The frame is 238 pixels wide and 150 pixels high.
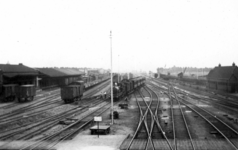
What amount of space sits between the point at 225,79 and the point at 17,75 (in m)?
40.7

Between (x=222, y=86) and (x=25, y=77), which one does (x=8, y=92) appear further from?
(x=222, y=86)

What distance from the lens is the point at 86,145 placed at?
539 inches

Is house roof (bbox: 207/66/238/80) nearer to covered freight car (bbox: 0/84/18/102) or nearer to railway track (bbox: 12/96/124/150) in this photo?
railway track (bbox: 12/96/124/150)

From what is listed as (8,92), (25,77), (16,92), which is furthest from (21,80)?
(16,92)

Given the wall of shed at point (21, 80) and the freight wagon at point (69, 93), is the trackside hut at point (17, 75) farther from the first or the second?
the freight wagon at point (69, 93)

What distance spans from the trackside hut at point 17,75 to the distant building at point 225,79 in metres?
39.8

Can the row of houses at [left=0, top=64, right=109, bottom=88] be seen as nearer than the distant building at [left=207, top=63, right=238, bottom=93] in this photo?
Yes

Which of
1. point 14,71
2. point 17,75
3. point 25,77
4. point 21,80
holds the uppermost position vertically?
point 14,71

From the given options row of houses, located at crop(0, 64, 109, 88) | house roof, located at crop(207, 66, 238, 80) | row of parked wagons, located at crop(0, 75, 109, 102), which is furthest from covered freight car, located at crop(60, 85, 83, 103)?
house roof, located at crop(207, 66, 238, 80)

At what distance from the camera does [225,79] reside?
148 feet

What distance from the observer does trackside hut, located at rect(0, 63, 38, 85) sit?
38250mm

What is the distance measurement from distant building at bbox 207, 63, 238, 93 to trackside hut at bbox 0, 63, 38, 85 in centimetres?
3984

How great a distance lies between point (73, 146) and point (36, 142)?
273cm

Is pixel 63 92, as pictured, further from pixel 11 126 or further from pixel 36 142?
pixel 36 142
